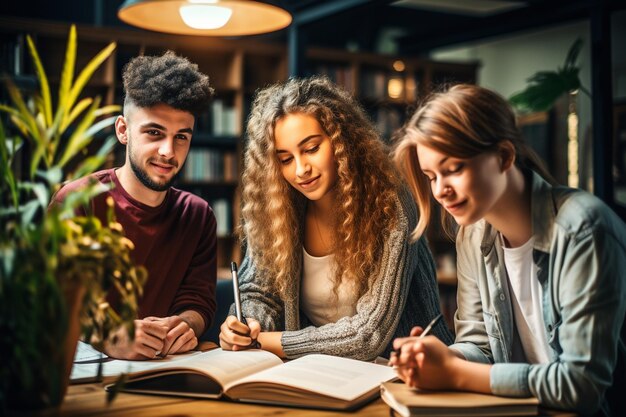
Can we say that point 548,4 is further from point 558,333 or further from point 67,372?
point 67,372

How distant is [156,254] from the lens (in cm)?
207

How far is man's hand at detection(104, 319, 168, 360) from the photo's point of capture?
5.31 ft

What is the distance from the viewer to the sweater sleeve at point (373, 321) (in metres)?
1.74

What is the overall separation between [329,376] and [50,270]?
578 millimetres

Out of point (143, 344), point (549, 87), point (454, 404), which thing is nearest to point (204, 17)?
point (143, 344)

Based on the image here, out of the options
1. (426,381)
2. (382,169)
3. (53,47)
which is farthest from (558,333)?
(53,47)

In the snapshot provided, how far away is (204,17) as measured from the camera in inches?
74.2

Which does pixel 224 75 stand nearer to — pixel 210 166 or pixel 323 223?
pixel 210 166

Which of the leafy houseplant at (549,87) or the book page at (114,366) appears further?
the leafy houseplant at (549,87)

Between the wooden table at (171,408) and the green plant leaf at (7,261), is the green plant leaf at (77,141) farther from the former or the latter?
the wooden table at (171,408)

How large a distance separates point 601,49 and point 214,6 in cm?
277

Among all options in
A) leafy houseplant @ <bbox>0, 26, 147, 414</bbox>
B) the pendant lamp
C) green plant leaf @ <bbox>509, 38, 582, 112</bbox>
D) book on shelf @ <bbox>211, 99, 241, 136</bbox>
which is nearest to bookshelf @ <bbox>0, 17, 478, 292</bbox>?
book on shelf @ <bbox>211, 99, 241, 136</bbox>

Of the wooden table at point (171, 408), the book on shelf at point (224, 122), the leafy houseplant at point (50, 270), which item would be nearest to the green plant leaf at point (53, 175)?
the leafy houseplant at point (50, 270)

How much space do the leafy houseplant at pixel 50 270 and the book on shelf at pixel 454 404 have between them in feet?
1.56
